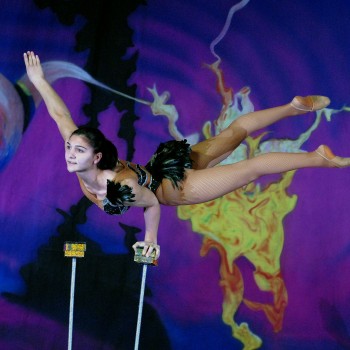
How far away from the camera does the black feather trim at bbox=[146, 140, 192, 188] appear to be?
381 centimetres

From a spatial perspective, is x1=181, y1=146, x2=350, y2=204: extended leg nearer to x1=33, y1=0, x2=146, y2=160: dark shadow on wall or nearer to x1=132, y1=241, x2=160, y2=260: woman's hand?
x1=132, y1=241, x2=160, y2=260: woman's hand

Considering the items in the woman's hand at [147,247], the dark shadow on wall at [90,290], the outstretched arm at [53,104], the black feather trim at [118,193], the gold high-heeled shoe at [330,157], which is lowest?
the dark shadow on wall at [90,290]

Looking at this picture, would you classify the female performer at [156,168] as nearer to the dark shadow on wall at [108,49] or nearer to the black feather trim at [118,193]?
the black feather trim at [118,193]

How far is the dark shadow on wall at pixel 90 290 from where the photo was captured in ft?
17.1

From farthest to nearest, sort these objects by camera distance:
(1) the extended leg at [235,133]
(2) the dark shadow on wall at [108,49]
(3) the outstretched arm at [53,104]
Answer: (2) the dark shadow on wall at [108,49] → (1) the extended leg at [235,133] → (3) the outstretched arm at [53,104]

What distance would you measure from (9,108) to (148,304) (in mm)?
1741

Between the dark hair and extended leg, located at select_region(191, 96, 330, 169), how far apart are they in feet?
1.95

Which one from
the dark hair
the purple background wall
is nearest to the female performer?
the dark hair

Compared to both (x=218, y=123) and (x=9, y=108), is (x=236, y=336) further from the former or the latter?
(x=9, y=108)

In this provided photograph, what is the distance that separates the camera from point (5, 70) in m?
5.23

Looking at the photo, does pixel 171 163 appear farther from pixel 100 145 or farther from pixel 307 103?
pixel 307 103

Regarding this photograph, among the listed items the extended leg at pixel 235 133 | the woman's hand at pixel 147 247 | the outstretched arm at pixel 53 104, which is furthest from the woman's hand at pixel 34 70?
the woman's hand at pixel 147 247

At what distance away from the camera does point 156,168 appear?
12.7 feet

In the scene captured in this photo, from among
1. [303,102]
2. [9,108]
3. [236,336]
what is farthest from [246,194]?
[9,108]
